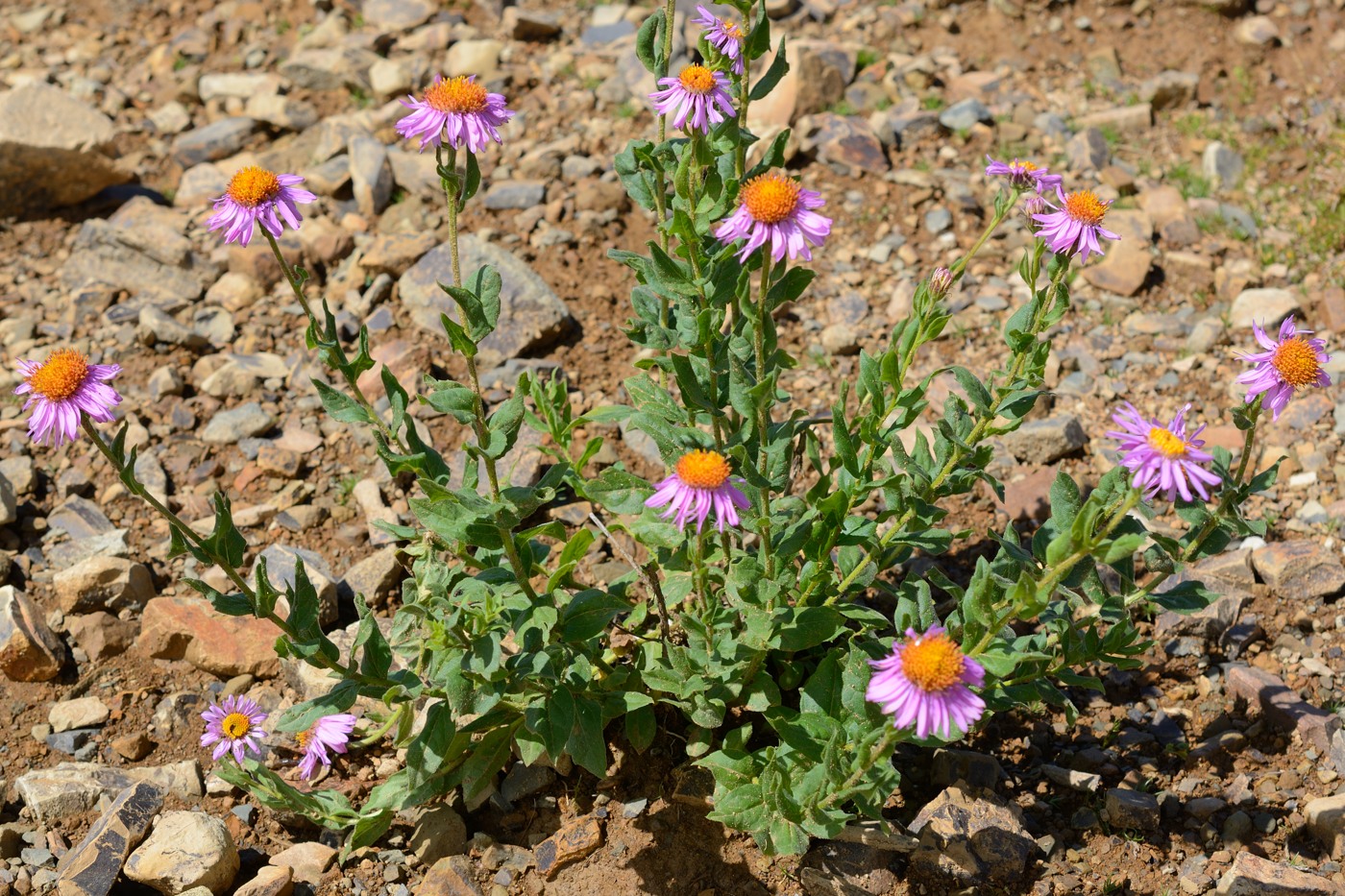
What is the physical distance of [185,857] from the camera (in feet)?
11.7

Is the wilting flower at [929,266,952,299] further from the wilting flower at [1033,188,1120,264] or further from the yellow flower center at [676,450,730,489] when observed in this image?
the yellow flower center at [676,450,730,489]

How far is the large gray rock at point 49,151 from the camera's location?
6.55 m

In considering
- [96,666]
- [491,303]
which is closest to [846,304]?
[491,303]

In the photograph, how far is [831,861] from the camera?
3.63m

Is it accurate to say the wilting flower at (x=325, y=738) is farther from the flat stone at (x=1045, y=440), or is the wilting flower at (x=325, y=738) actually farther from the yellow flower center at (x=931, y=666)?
the flat stone at (x=1045, y=440)

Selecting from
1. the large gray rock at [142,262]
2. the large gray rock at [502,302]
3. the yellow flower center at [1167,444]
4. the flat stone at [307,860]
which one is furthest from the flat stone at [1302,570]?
the large gray rock at [142,262]

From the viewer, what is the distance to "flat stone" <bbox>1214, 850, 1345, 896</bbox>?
339cm

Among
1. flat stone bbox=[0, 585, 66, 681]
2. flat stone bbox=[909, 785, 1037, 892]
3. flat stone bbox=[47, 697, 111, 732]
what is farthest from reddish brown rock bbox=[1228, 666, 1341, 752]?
flat stone bbox=[0, 585, 66, 681]

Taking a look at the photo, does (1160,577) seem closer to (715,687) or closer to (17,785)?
(715,687)

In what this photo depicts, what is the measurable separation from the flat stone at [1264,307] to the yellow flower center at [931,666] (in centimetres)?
373

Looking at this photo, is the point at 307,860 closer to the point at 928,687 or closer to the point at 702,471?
the point at 702,471

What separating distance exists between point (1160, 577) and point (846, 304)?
280cm

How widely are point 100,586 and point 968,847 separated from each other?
3445 millimetres

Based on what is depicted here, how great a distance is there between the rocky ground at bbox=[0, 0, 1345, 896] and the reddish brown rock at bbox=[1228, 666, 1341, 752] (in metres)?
0.01
